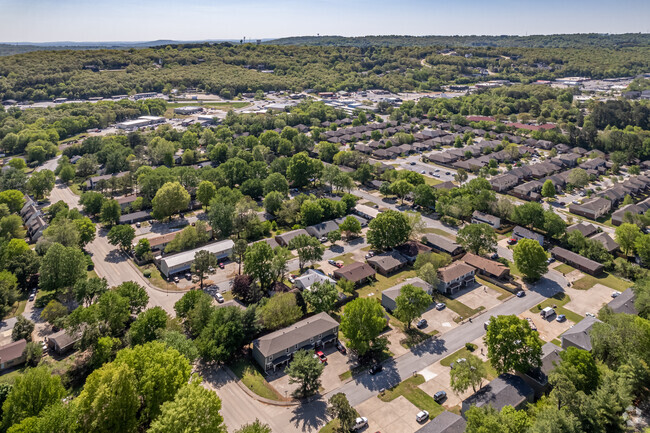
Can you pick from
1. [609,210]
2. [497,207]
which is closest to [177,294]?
[497,207]

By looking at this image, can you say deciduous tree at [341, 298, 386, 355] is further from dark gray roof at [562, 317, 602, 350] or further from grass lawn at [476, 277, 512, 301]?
grass lawn at [476, 277, 512, 301]

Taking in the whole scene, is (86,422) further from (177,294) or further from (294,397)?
(177,294)

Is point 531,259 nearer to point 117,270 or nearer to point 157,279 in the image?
point 157,279

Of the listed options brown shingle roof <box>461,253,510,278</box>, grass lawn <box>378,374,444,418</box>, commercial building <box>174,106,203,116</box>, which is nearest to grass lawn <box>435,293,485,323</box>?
brown shingle roof <box>461,253,510,278</box>

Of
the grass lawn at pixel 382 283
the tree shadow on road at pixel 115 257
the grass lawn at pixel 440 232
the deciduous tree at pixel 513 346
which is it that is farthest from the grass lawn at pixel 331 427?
the tree shadow on road at pixel 115 257

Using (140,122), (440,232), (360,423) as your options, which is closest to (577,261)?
(440,232)

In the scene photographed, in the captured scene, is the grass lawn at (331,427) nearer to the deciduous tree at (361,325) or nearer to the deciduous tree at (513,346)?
the deciduous tree at (361,325)
